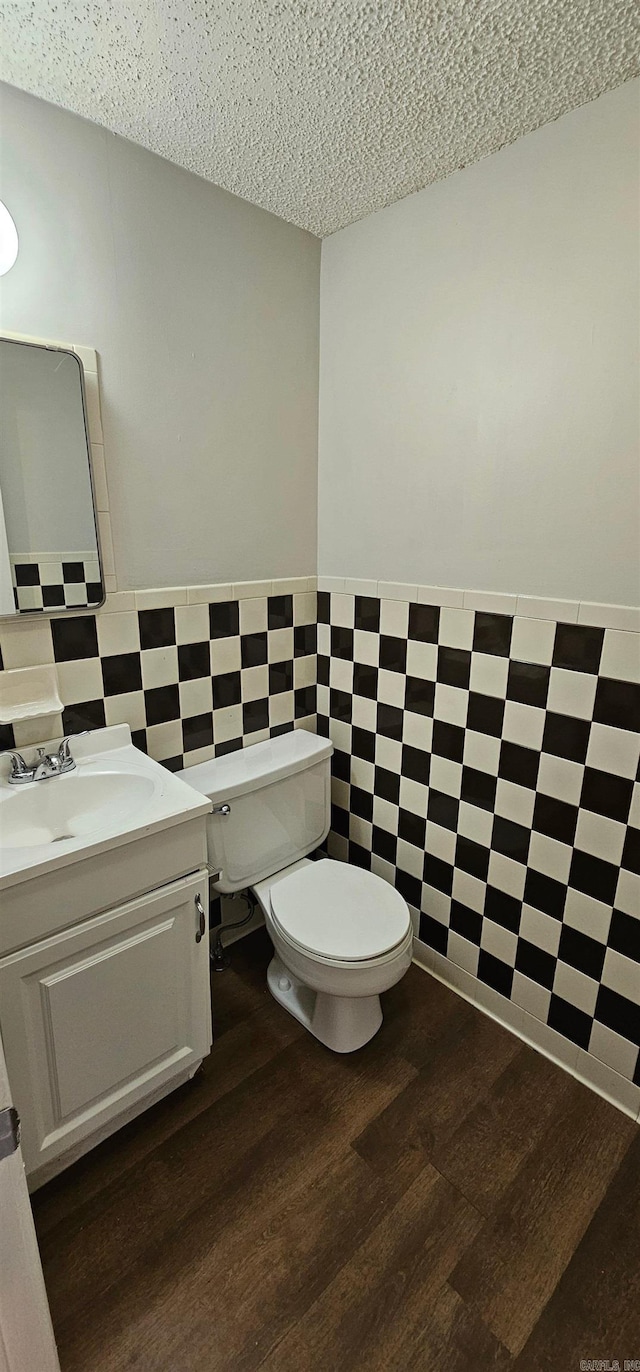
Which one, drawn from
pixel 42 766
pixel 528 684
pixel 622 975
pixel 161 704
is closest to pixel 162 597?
pixel 161 704

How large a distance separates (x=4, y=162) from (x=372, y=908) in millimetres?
1843

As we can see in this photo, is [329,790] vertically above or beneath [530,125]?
beneath

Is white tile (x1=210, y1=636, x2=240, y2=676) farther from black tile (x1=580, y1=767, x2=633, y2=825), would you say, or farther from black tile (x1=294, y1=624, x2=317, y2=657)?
black tile (x1=580, y1=767, x2=633, y2=825)

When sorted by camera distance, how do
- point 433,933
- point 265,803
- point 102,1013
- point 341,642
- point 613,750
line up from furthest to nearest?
point 341,642
point 433,933
point 265,803
point 613,750
point 102,1013

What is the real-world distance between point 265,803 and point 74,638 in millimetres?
696

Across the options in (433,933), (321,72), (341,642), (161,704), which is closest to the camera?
(321,72)

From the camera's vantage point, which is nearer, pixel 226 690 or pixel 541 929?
pixel 541 929

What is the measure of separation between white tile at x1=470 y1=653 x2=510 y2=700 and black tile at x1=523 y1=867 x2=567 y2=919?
47 centimetres

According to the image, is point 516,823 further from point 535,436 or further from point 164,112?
point 164,112

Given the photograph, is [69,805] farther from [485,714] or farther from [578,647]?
[578,647]

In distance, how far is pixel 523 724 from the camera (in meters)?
1.43

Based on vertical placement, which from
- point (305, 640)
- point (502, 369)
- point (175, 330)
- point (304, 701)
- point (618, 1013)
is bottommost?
point (618, 1013)

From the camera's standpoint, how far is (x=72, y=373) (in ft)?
4.17

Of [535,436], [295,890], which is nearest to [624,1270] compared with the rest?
[295,890]
